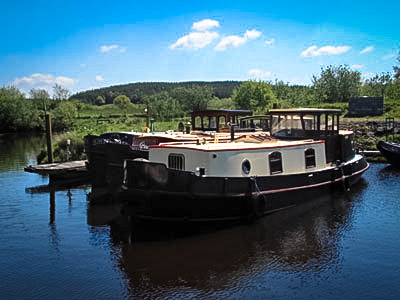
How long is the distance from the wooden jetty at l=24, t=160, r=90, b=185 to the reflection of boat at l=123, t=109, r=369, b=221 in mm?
9647

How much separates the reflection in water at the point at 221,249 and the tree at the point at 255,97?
3730 cm

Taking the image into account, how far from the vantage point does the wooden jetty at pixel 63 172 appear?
22844 millimetres

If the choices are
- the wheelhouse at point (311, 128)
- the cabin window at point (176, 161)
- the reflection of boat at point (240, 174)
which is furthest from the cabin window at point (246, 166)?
the wheelhouse at point (311, 128)

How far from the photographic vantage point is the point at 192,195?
12641 millimetres

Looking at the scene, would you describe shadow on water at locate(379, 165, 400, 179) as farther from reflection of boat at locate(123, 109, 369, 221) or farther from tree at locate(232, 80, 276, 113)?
tree at locate(232, 80, 276, 113)

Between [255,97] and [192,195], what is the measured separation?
41362mm

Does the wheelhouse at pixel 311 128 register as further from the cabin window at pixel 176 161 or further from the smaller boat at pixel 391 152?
the smaller boat at pixel 391 152

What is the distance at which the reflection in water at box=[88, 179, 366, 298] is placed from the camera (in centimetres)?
1020

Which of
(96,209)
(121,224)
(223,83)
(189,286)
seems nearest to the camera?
(189,286)

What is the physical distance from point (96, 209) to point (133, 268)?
22.6 feet

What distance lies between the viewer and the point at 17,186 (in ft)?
70.9

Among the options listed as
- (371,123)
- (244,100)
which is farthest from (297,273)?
(244,100)

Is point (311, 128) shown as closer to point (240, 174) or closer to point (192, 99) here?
point (240, 174)

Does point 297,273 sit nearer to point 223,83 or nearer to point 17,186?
point 17,186
